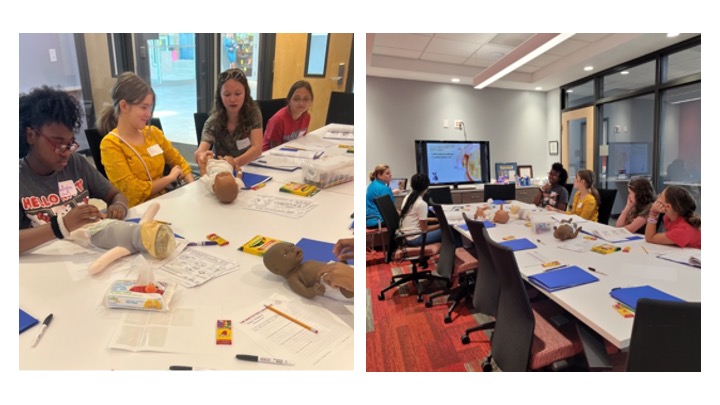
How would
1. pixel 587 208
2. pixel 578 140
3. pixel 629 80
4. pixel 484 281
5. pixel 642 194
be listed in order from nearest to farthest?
pixel 484 281 < pixel 642 194 < pixel 587 208 < pixel 629 80 < pixel 578 140

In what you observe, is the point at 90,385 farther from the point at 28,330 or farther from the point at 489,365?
the point at 489,365

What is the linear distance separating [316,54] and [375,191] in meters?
1.77

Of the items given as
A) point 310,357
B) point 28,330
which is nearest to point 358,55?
point 310,357

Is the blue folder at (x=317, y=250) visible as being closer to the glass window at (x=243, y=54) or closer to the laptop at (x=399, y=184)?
the glass window at (x=243, y=54)

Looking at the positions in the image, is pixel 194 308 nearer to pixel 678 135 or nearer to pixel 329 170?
pixel 329 170

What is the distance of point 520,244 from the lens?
2342 mm

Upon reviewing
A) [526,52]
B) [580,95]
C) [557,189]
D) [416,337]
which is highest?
[526,52]

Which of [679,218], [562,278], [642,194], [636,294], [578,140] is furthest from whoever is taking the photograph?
[578,140]

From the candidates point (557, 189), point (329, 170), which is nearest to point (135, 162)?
point (329, 170)

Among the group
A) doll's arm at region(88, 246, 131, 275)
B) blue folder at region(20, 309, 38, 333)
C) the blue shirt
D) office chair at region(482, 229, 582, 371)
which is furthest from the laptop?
blue folder at region(20, 309, 38, 333)

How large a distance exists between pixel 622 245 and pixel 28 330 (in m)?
2.83

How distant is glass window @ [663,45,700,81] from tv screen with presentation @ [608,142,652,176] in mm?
652
